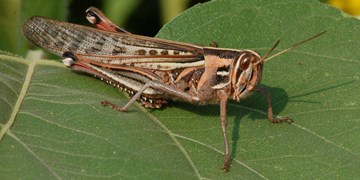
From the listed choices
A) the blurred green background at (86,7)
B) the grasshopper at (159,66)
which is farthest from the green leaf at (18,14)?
the grasshopper at (159,66)

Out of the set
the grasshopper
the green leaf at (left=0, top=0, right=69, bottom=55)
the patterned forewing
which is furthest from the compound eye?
the green leaf at (left=0, top=0, right=69, bottom=55)

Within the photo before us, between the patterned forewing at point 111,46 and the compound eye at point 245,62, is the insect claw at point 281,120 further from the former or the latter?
the patterned forewing at point 111,46

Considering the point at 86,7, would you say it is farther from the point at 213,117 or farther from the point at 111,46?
the point at 213,117

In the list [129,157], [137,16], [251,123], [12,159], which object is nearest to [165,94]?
[251,123]

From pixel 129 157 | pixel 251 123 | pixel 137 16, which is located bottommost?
pixel 137 16

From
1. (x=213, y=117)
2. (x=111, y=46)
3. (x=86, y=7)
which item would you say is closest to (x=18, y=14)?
(x=111, y=46)

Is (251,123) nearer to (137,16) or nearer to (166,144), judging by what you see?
(166,144)
